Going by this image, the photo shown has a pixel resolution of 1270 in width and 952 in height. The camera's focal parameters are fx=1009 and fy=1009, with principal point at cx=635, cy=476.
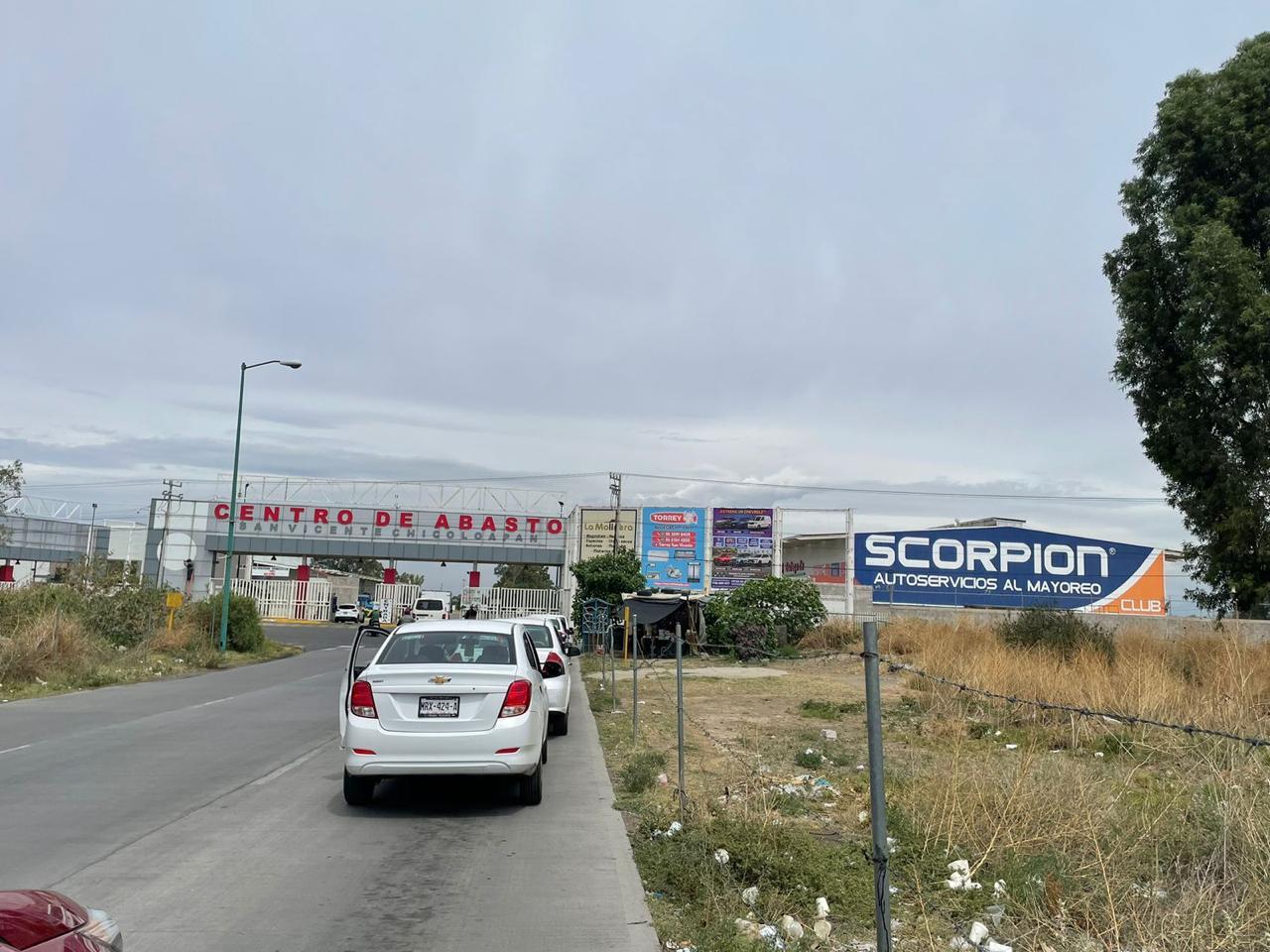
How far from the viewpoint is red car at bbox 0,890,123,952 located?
102 inches

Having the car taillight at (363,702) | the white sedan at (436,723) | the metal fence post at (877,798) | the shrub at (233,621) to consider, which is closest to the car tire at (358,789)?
the white sedan at (436,723)

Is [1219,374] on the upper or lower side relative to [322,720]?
upper

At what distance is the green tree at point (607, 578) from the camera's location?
1759 inches

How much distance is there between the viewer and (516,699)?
8914 mm

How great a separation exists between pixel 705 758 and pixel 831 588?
3934 cm

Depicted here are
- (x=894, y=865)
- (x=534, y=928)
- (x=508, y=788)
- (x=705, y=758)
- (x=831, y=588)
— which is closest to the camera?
(x=534, y=928)

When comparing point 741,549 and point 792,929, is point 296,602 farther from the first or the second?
point 792,929

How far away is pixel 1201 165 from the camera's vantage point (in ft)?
58.6

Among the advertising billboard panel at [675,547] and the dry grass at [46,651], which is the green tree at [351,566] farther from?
the dry grass at [46,651]

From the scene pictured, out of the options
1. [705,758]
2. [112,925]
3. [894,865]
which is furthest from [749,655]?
[112,925]

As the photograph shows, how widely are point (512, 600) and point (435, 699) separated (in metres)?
52.1

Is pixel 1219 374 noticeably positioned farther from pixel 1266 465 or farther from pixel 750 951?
pixel 750 951

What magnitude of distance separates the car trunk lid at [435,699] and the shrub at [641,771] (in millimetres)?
1848

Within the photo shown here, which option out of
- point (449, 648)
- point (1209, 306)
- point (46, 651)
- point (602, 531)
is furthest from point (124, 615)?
point (1209, 306)
